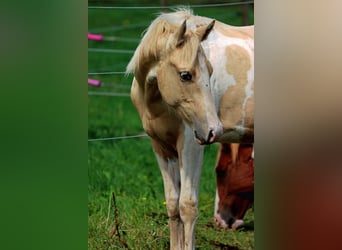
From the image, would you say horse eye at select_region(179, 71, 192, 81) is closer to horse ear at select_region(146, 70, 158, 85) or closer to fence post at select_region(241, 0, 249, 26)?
horse ear at select_region(146, 70, 158, 85)

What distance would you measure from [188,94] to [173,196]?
1.29ft

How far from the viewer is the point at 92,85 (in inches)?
163

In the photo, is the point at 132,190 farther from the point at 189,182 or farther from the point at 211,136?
the point at 211,136

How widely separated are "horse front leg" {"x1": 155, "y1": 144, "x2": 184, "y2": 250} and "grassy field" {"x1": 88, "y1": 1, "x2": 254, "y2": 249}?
0.05 m

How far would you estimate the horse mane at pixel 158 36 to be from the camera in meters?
2.38

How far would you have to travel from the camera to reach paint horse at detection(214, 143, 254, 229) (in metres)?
2.78

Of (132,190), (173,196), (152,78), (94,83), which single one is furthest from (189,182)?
(94,83)

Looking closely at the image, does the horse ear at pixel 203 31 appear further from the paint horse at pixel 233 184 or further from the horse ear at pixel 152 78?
the paint horse at pixel 233 184

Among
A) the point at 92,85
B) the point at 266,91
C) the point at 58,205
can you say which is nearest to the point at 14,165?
the point at 58,205

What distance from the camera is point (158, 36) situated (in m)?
2.40

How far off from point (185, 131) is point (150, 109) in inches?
5.6

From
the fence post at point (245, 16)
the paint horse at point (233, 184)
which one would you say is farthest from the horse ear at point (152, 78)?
the fence post at point (245, 16)

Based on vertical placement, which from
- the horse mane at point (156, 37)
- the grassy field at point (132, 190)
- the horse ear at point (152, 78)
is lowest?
the grassy field at point (132, 190)

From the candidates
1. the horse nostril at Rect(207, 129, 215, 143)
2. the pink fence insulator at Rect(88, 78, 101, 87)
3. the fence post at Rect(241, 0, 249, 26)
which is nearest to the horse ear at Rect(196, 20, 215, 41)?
the horse nostril at Rect(207, 129, 215, 143)
